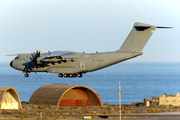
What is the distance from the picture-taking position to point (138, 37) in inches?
2283

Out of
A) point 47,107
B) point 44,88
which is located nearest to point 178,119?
point 47,107

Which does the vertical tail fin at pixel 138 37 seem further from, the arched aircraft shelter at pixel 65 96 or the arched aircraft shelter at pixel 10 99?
the arched aircraft shelter at pixel 65 96

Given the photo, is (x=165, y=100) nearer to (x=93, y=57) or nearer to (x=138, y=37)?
(x=138, y=37)

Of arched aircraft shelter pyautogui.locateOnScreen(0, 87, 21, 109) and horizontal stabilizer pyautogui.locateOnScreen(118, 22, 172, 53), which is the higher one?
horizontal stabilizer pyautogui.locateOnScreen(118, 22, 172, 53)

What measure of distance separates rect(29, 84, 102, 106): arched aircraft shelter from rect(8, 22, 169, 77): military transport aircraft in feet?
132

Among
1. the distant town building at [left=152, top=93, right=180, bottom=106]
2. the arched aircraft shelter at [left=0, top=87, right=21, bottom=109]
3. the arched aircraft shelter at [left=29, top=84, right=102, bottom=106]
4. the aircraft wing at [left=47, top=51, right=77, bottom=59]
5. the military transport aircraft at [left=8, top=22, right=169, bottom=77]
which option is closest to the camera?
the military transport aircraft at [left=8, top=22, right=169, bottom=77]

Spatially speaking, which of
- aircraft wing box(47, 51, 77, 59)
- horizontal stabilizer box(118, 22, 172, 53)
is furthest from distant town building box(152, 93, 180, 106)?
aircraft wing box(47, 51, 77, 59)

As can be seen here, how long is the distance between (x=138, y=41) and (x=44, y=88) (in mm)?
53807

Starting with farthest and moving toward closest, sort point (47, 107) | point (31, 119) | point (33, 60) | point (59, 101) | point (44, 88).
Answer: point (44, 88) → point (59, 101) → point (47, 107) → point (31, 119) → point (33, 60)

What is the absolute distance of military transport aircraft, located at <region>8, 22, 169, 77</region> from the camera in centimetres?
5766

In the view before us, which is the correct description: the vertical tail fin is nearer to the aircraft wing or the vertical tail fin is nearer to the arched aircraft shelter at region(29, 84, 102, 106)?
the aircraft wing

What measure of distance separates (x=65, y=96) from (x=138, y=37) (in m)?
50.9

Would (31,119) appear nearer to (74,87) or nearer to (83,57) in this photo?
(83,57)

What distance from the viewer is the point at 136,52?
57.0 m
